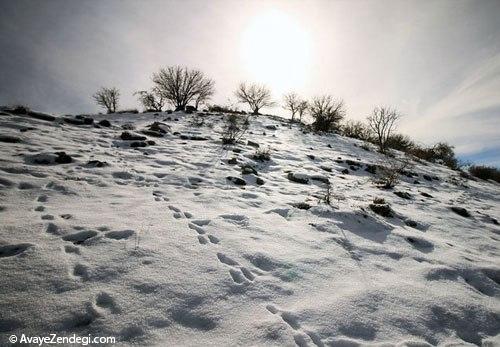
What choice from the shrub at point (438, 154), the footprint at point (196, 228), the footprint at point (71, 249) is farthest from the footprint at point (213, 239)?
the shrub at point (438, 154)

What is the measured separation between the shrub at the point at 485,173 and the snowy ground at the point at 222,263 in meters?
13.2

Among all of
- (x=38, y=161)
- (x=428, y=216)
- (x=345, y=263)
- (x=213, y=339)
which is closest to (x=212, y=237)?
(x=213, y=339)

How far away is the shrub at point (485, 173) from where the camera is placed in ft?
50.8

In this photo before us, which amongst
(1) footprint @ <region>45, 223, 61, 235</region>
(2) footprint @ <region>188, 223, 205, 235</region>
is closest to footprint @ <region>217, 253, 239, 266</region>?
(2) footprint @ <region>188, 223, 205, 235</region>

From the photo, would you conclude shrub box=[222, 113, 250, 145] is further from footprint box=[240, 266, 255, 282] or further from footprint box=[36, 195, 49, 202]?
footprint box=[240, 266, 255, 282]

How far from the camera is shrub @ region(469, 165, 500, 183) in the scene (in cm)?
1550

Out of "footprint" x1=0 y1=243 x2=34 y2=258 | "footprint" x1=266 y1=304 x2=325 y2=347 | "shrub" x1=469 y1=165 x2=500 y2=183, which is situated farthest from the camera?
"shrub" x1=469 y1=165 x2=500 y2=183

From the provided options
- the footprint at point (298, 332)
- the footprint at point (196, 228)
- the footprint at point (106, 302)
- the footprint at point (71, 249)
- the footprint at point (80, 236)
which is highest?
the footprint at point (196, 228)

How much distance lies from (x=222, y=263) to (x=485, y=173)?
64.8ft

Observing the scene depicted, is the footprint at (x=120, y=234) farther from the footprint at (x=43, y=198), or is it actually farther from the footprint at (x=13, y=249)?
the footprint at (x=43, y=198)

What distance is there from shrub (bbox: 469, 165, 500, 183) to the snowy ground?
1318cm

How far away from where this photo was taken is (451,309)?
8.62ft

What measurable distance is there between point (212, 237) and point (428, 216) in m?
4.96

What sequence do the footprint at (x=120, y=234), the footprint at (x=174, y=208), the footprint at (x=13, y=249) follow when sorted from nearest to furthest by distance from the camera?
the footprint at (x=13, y=249)
the footprint at (x=120, y=234)
the footprint at (x=174, y=208)
